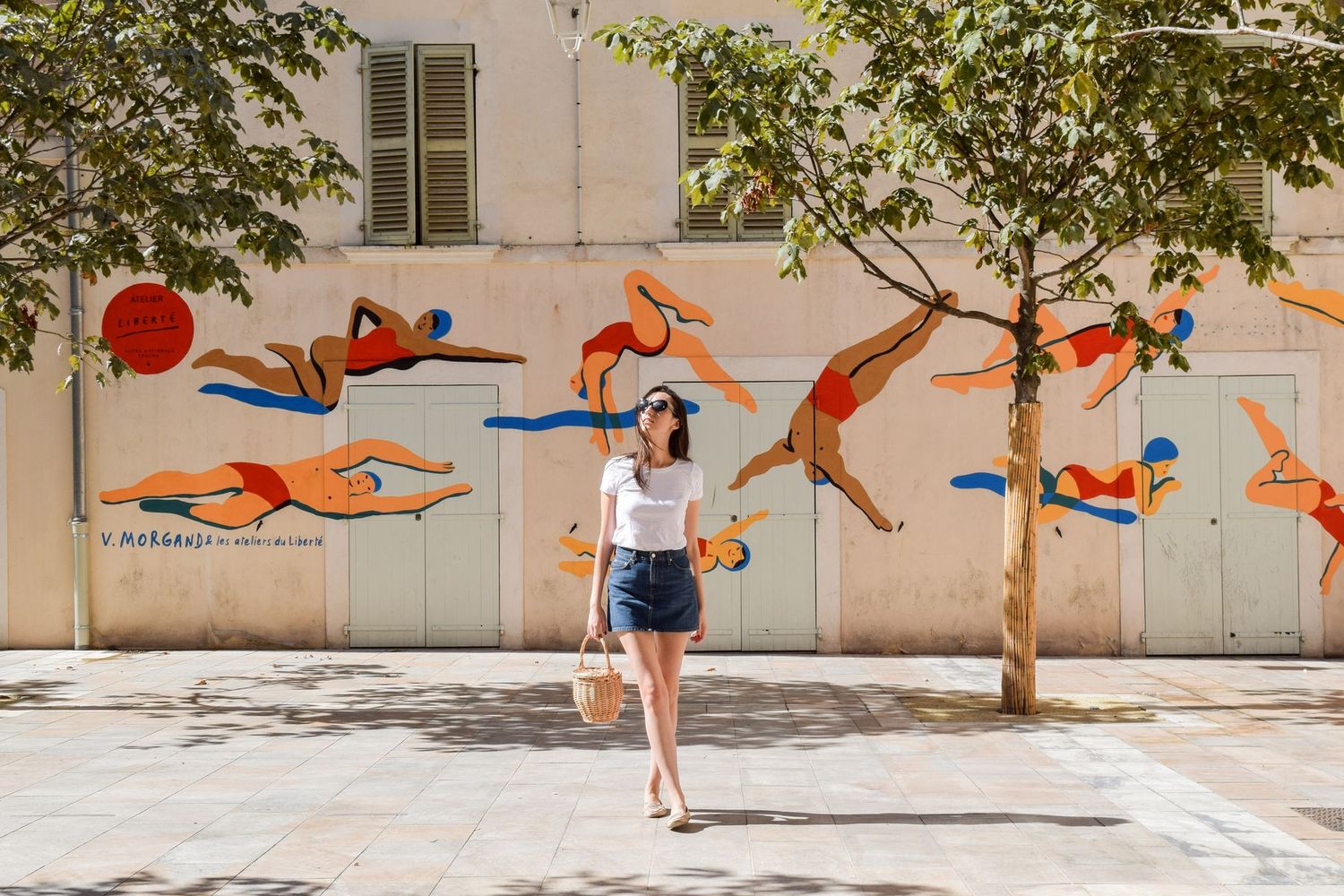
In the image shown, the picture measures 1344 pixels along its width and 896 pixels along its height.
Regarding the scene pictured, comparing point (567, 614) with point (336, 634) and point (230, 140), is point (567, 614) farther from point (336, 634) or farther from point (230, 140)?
point (230, 140)

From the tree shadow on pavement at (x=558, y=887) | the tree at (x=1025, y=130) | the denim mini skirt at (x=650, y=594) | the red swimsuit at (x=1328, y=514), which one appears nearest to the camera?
the tree shadow on pavement at (x=558, y=887)

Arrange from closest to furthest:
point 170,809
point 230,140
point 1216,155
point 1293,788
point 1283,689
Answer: point 170,809
point 1293,788
point 1216,155
point 230,140
point 1283,689

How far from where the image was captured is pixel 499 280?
1147cm

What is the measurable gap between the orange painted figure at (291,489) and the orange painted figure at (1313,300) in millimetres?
7152

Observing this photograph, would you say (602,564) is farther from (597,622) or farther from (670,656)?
(670,656)

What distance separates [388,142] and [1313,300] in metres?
8.07

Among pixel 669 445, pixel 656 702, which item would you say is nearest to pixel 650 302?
pixel 669 445

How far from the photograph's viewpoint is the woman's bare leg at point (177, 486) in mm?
11625

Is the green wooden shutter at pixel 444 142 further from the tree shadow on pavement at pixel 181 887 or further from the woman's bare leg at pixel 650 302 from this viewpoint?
the tree shadow on pavement at pixel 181 887

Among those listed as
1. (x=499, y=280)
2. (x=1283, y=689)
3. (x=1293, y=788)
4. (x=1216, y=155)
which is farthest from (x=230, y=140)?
(x=1283, y=689)

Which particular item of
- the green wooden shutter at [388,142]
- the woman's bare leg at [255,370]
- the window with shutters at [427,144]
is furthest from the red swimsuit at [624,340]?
the woman's bare leg at [255,370]

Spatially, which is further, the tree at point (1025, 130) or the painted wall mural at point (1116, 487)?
the painted wall mural at point (1116, 487)

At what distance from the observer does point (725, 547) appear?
11383mm

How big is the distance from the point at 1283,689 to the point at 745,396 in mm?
4730
